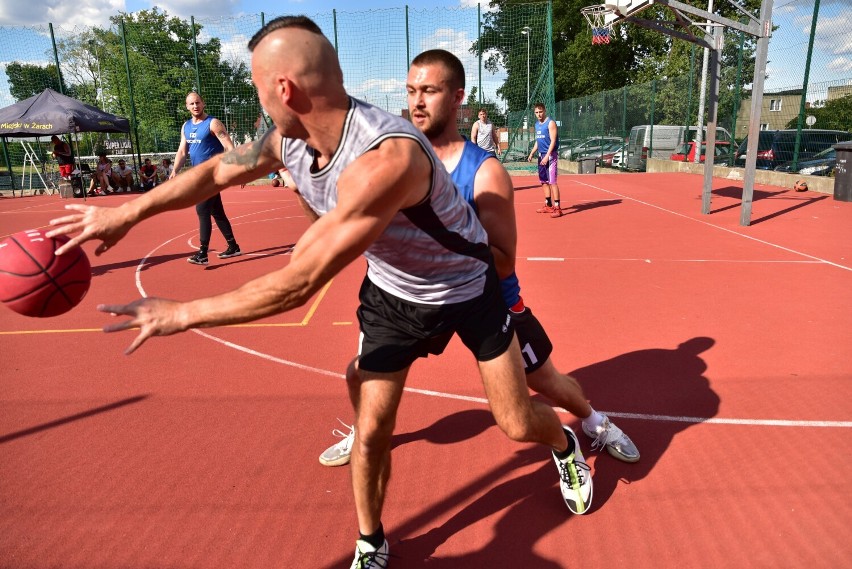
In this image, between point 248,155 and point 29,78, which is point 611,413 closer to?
point 248,155

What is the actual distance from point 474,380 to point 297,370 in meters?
1.37

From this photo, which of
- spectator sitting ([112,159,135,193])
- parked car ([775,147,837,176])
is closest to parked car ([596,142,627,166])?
parked car ([775,147,837,176])

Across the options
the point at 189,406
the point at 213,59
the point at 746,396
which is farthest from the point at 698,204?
the point at 213,59

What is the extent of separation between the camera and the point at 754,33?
896 cm

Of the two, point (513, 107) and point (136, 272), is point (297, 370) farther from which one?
point (513, 107)

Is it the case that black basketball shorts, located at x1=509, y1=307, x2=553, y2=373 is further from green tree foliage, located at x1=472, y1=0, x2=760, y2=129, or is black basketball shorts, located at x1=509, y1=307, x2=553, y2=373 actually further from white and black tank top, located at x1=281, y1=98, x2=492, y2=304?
green tree foliage, located at x1=472, y1=0, x2=760, y2=129

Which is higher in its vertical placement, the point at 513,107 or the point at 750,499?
the point at 513,107

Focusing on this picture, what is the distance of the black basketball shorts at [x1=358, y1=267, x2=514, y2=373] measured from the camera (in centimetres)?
223

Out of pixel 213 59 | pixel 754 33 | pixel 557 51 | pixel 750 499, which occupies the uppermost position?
pixel 557 51

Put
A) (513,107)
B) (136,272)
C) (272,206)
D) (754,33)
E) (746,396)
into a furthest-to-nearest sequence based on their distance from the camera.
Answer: (513,107) < (272,206) < (754,33) < (136,272) < (746,396)

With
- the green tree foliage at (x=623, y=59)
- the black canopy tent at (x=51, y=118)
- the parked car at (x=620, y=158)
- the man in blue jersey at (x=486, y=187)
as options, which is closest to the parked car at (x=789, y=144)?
the green tree foliage at (x=623, y=59)

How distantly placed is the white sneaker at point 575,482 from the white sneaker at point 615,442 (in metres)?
0.42

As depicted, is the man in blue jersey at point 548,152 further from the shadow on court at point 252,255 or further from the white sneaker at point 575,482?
the white sneaker at point 575,482

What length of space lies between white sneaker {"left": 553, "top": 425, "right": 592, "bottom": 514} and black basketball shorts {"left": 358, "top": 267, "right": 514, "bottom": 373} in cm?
83
